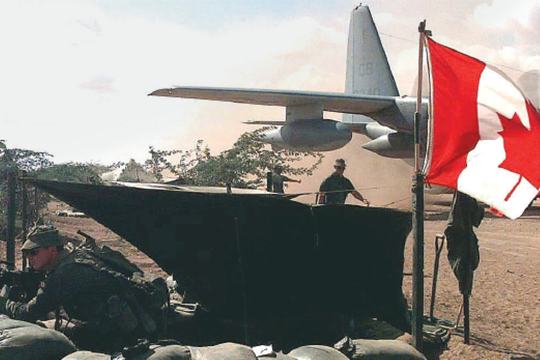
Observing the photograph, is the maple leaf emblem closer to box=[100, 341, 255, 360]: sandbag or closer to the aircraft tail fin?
box=[100, 341, 255, 360]: sandbag

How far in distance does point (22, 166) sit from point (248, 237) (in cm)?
1479

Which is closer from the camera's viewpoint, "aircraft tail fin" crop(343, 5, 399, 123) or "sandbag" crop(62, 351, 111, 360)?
"sandbag" crop(62, 351, 111, 360)

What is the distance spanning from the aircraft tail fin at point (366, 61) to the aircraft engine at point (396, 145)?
3.51m

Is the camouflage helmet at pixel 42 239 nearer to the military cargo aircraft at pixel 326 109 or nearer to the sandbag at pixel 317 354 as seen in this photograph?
the sandbag at pixel 317 354

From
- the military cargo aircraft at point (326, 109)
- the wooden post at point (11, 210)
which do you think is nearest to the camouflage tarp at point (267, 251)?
the wooden post at point (11, 210)

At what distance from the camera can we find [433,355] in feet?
18.0

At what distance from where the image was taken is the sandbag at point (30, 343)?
11.3ft

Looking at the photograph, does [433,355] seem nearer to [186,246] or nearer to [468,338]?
[468,338]

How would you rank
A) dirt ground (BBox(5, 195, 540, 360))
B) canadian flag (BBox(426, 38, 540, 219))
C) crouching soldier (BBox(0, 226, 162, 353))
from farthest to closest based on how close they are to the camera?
dirt ground (BBox(5, 195, 540, 360)) < canadian flag (BBox(426, 38, 540, 219)) < crouching soldier (BBox(0, 226, 162, 353))

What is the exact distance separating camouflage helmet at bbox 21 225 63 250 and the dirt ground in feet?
11.9

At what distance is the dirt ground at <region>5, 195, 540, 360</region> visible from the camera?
19.6 feet

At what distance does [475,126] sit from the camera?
480 cm

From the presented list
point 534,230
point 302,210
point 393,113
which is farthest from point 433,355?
point 534,230

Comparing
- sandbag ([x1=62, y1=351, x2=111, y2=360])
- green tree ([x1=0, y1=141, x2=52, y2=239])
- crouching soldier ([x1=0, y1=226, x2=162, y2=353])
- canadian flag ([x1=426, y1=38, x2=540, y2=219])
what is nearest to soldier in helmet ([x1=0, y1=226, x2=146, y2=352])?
crouching soldier ([x1=0, y1=226, x2=162, y2=353])
